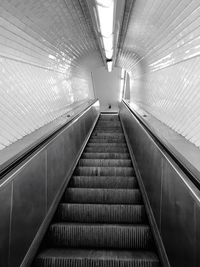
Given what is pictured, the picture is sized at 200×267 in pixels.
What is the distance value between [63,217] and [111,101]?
15.1m

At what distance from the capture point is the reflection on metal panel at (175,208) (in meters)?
1.68

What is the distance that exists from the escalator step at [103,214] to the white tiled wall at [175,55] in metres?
0.94

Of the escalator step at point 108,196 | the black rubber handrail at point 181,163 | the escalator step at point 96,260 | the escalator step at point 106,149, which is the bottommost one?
the escalator step at point 96,260

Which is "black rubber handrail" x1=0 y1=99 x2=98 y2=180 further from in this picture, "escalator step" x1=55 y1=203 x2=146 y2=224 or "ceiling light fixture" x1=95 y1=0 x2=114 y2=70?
"ceiling light fixture" x1=95 y1=0 x2=114 y2=70

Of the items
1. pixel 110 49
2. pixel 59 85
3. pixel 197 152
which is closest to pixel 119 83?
pixel 110 49

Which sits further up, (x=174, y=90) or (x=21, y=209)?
(x=174, y=90)

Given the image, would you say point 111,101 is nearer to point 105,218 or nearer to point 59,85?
point 59,85

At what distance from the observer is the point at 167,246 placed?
7.23 ft

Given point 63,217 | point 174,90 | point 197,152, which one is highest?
point 174,90

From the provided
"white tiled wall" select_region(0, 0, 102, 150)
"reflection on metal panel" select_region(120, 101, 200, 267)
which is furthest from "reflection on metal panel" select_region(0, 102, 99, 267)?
"reflection on metal panel" select_region(120, 101, 200, 267)

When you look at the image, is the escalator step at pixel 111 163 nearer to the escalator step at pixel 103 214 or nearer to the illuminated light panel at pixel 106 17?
the escalator step at pixel 103 214

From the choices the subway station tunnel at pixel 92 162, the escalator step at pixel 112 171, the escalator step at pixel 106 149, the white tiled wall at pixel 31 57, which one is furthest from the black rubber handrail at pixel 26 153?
the escalator step at pixel 106 149

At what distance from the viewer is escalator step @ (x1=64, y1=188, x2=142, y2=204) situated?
3.38 m

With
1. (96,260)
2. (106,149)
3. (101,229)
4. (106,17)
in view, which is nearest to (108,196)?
(101,229)
